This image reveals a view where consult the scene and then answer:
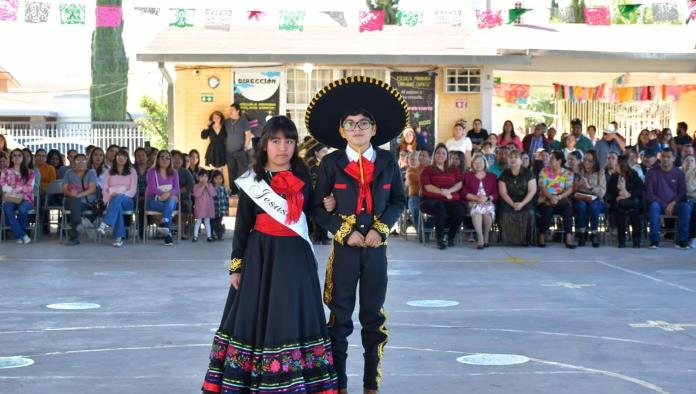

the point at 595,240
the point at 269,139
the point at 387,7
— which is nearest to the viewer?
the point at 269,139

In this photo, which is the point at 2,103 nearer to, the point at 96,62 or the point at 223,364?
the point at 96,62

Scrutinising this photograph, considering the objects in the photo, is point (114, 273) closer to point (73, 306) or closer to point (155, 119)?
point (73, 306)

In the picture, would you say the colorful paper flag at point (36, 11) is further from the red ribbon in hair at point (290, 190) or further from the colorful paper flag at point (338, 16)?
the red ribbon in hair at point (290, 190)

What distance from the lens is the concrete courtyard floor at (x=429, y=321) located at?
7.28m

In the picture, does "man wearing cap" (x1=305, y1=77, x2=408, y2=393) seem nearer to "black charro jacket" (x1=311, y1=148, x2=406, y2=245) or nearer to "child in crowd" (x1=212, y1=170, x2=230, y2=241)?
"black charro jacket" (x1=311, y1=148, x2=406, y2=245)

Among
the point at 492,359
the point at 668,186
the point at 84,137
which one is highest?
the point at 84,137

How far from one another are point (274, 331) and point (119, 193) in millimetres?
10765

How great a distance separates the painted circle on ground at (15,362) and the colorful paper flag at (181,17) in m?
11.7

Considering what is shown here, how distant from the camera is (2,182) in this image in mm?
16688

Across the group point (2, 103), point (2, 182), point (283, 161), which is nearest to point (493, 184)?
point (2, 182)

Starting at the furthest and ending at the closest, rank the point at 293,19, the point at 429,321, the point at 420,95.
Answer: the point at 420,95 → the point at 293,19 → the point at 429,321

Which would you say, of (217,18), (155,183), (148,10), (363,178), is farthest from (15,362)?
(217,18)

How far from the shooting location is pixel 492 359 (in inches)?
311

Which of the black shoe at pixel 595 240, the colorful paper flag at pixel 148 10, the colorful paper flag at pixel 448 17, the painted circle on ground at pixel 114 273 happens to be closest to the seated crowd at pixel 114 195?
the colorful paper flag at pixel 148 10
